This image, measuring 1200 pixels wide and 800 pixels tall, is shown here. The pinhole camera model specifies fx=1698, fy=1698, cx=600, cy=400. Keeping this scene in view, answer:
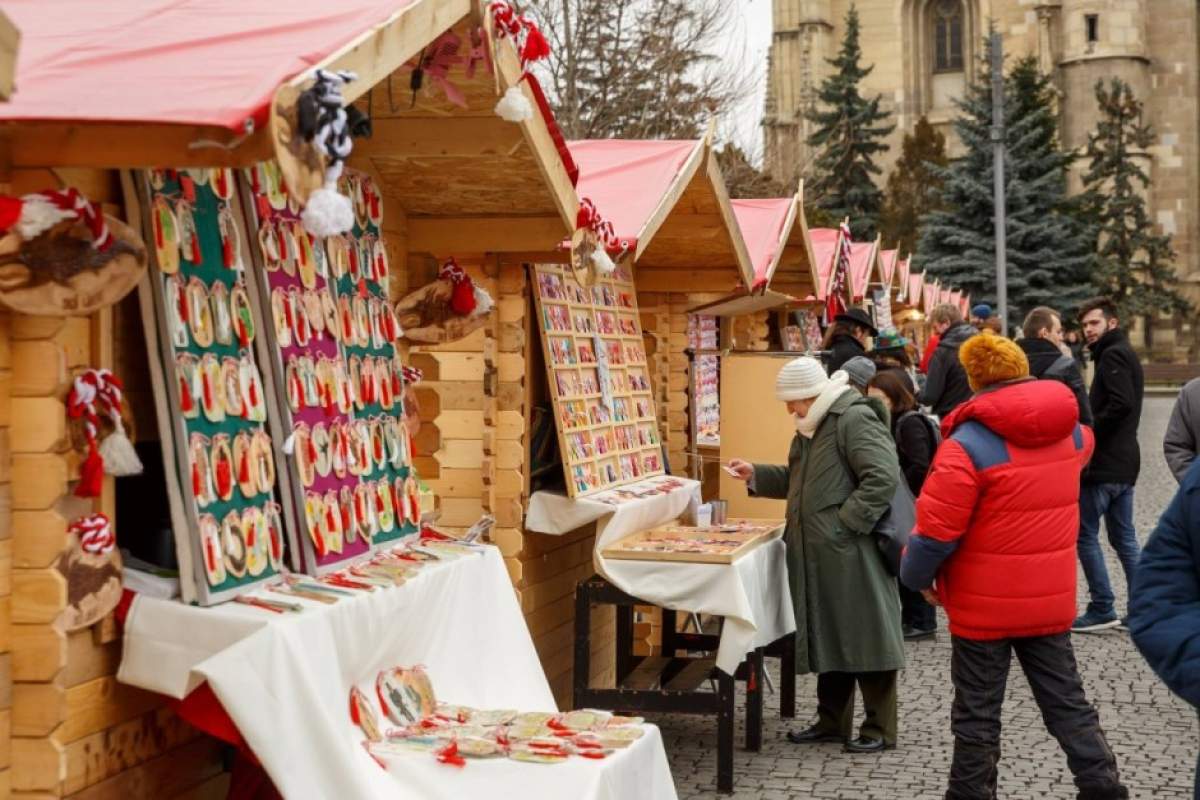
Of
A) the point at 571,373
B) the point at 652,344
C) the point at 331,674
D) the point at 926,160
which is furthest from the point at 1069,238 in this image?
the point at 331,674

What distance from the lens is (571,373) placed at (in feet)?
27.2

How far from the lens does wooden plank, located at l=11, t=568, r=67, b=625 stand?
13.6 feet

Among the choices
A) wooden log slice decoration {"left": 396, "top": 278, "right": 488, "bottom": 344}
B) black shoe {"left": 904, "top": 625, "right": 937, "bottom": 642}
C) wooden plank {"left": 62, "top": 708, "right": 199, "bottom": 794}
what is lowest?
black shoe {"left": 904, "top": 625, "right": 937, "bottom": 642}

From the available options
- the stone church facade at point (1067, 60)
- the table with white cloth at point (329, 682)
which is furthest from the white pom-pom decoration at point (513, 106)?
the stone church facade at point (1067, 60)

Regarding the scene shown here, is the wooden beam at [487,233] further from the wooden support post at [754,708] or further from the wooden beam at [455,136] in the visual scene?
the wooden support post at [754,708]

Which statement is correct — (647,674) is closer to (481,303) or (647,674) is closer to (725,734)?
(725,734)

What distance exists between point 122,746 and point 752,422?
6.81m

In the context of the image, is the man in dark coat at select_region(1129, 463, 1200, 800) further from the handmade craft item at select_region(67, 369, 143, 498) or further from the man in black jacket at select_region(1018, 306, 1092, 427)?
the man in black jacket at select_region(1018, 306, 1092, 427)

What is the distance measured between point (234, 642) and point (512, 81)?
2224 millimetres

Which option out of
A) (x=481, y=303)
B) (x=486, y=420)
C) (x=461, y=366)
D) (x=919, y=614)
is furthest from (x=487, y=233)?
(x=919, y=614)

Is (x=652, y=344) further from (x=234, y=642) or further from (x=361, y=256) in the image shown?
(x=234, y=642)

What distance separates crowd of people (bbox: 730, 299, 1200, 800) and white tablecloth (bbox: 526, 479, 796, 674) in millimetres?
189

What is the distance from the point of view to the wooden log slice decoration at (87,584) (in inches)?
165

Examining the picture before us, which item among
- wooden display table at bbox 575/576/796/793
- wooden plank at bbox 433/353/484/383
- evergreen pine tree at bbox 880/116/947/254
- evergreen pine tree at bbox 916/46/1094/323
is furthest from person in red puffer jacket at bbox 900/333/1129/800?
evergreen pine tree at bbox 880/116/947/254
